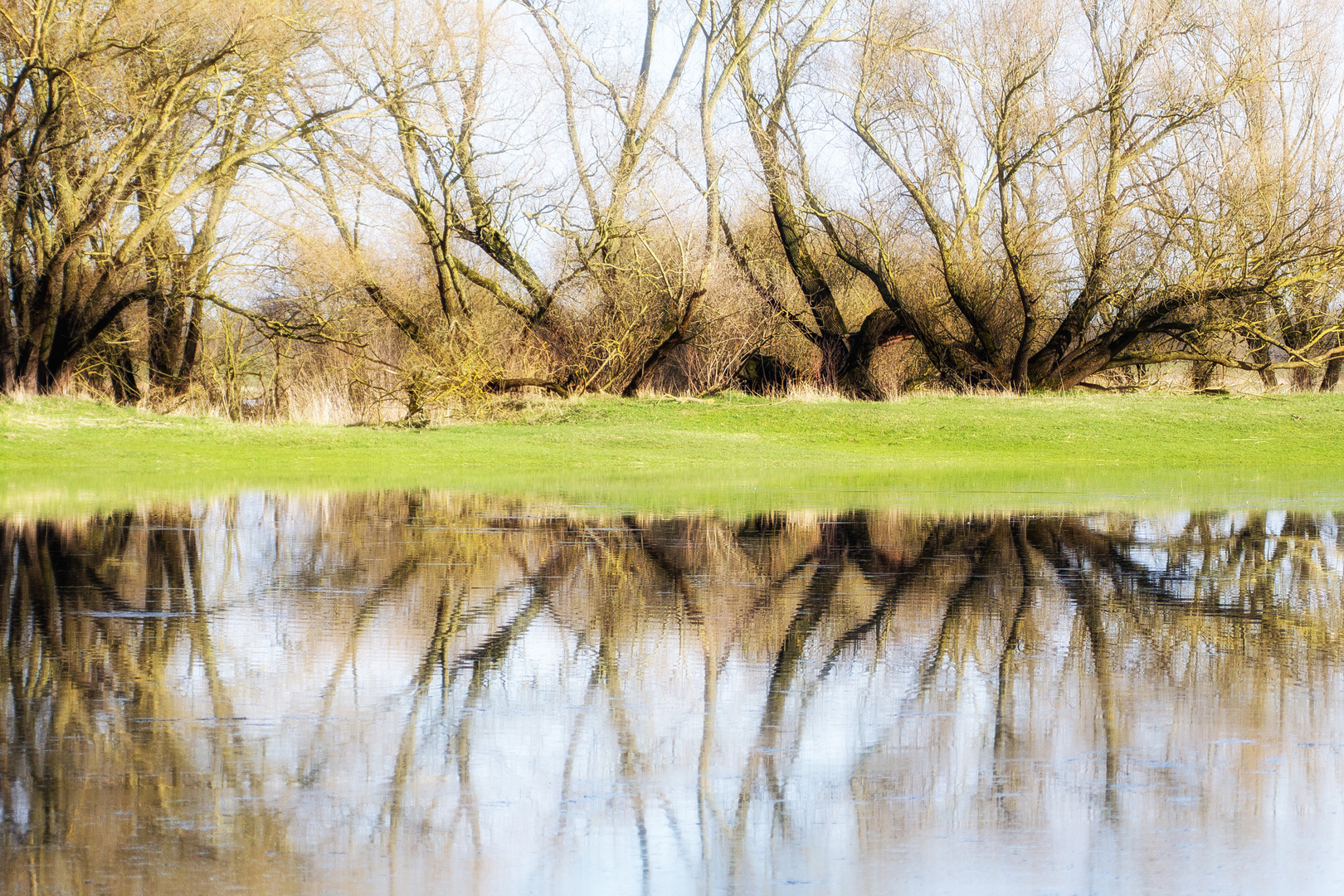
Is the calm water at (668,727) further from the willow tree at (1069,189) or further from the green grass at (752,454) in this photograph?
the willow tree at (1069,189)

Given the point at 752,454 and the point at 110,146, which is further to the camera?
the point at 110,146

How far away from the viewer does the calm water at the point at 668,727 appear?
3359 millimetres

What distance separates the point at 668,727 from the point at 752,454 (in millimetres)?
17492

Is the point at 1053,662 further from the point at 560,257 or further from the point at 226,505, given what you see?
the point at 560,257

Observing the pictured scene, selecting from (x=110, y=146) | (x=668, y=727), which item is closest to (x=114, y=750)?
(x=668, y=727)

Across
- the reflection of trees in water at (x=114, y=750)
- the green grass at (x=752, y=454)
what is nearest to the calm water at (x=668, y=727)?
the reflection of trees in water at (x=114, y=750)

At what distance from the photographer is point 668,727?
4.61 metres

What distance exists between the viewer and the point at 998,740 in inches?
173

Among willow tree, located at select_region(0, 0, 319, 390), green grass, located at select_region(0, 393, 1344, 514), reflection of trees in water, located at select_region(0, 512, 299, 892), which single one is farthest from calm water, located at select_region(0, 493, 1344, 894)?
willow tree, located at select_region(0, 0, 319, 390)

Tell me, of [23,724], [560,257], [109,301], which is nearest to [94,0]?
[109,301]

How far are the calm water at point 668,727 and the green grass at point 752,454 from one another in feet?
19.3

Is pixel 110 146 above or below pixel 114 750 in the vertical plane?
above

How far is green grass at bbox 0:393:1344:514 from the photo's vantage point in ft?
50.4

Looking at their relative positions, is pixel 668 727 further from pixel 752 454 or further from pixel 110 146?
pixel 110 146
